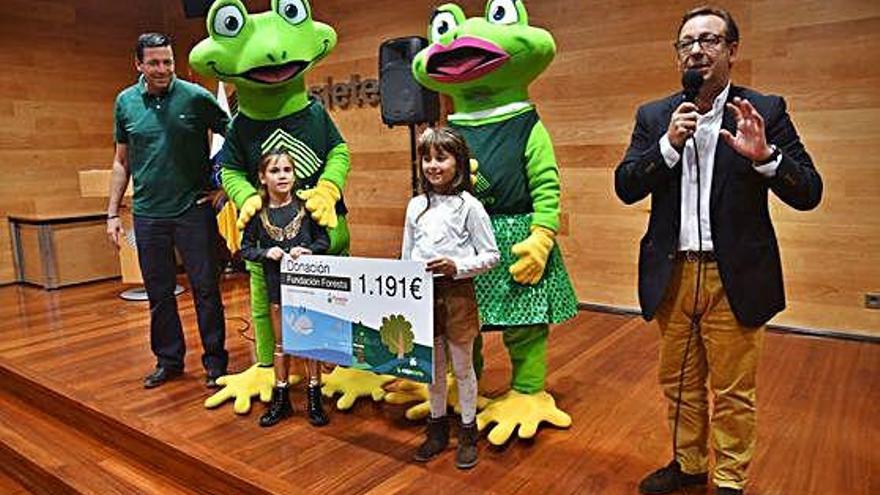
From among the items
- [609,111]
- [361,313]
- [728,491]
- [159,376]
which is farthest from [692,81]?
[159,376]

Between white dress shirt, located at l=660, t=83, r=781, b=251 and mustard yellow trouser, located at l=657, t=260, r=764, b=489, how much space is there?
7 cm

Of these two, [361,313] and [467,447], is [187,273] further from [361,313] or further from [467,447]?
[467,447]

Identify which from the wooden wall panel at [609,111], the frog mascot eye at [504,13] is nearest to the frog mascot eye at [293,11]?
the frog mascot eye at [504,13]

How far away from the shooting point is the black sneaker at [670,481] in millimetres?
1828

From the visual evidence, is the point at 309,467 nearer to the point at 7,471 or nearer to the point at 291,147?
the point at 291,147

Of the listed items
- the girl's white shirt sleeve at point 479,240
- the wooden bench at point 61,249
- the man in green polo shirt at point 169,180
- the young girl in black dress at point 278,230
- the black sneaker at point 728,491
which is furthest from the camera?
the wooden bench at point 61,249

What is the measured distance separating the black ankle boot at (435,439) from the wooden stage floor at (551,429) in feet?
0.12

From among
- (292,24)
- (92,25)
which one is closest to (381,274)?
(292,24)

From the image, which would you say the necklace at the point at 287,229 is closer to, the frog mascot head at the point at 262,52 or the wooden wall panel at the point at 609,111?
the frog mascot head at the point at 262,52

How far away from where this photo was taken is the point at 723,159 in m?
1.57

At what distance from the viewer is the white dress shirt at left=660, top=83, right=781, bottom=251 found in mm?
1579

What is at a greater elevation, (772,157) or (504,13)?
(504,13)

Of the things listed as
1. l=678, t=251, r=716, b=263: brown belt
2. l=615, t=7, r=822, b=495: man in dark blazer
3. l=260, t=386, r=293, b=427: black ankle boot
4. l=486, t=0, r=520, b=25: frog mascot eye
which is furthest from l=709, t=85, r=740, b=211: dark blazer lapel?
l=260, t=386, r=293, b=427: black ankle boot

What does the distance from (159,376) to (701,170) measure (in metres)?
2.34
